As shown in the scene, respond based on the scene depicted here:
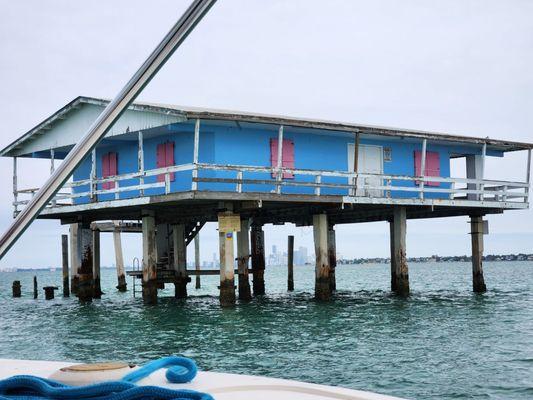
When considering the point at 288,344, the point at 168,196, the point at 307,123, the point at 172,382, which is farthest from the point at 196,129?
the point at 172,382

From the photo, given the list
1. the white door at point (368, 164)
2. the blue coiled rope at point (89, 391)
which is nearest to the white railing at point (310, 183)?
the white door at point (368, 164)

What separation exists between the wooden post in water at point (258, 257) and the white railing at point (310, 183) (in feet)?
24.1

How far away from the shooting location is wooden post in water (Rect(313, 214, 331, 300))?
79.2 ft

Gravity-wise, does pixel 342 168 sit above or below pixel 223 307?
above

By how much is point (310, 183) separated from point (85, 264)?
10.4 meters

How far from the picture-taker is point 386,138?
85.9 ft

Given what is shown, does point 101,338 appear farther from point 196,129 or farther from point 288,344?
point 196,129

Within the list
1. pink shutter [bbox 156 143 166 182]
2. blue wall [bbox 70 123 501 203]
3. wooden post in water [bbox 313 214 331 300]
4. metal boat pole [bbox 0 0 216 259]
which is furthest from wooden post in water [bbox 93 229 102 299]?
metal boat pole [bbox 0 0 216 259]

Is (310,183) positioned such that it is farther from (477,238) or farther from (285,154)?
(477,238)

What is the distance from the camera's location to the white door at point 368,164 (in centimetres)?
2553

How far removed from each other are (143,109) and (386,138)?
30.1 feet

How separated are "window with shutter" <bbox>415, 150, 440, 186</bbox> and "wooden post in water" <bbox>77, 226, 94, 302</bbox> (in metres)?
13.0

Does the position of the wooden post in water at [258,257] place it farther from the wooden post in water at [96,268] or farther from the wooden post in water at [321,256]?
the wooden post in water at [96,268]

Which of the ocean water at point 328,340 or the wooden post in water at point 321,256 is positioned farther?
the wooden post in water at point 321,256
